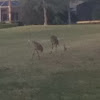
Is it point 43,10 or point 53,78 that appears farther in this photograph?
point 43,10

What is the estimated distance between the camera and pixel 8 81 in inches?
464

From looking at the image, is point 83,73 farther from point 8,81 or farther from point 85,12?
point 85,12

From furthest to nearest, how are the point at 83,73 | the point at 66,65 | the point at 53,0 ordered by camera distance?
the point at 53,0 → the point at 66,65 → the point at 83,73

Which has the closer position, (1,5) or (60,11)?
(60,11)

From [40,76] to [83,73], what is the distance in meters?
1.42

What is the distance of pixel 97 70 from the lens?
13609 mm

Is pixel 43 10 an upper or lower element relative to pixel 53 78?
upper

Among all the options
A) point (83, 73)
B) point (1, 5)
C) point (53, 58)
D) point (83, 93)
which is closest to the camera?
point (83, 93)

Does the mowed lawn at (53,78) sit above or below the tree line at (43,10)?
below

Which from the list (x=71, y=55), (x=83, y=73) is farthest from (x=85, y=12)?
(x=83, y=73)

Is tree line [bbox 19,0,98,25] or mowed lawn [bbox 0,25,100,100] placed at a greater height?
tree line [bbox 19,0,98,25]

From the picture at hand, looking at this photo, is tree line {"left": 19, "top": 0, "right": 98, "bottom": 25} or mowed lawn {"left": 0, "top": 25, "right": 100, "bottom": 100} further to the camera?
tree line {"left": 19, "top": 0, "right": 98, "bottom": 25}

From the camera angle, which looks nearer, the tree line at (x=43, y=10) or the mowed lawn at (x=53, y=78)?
the mowed lawn at (x=53, y=78)

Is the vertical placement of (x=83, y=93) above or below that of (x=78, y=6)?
below
